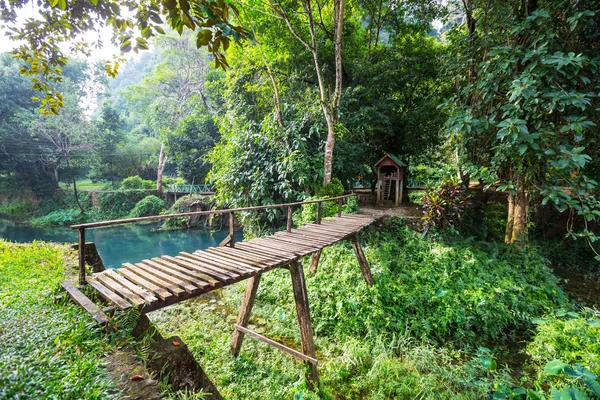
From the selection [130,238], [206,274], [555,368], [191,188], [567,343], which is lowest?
[130,238]

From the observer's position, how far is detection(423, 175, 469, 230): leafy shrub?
6375 mm

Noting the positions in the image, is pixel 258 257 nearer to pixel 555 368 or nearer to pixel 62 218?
pixel 555 368

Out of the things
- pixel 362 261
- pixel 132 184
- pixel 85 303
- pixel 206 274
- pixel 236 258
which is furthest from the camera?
pixel 132 184

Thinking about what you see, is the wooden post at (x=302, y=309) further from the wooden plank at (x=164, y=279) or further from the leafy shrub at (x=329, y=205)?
the leafy shrub at (x=329, y=205)

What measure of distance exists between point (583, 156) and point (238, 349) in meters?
6.23

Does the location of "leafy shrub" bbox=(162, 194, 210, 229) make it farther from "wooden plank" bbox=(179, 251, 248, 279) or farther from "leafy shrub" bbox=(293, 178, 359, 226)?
"wooden plank" bbox=(179, 251, 248, 279)

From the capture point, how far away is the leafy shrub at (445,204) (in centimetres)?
638

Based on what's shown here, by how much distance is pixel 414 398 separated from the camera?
3.45 m

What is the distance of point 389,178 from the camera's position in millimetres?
9508

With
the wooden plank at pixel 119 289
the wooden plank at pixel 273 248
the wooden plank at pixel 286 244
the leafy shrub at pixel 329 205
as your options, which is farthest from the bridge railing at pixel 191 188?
the wooden plank at pixel 119 289

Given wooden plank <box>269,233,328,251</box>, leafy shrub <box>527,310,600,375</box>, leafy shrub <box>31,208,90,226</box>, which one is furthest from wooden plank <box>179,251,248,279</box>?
leafy shrub <box>31,208,90,226</box>

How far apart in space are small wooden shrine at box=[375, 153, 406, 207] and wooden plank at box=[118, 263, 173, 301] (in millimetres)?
8121

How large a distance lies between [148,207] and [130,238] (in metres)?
3.19

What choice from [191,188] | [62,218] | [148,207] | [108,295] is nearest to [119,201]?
[148,207]
